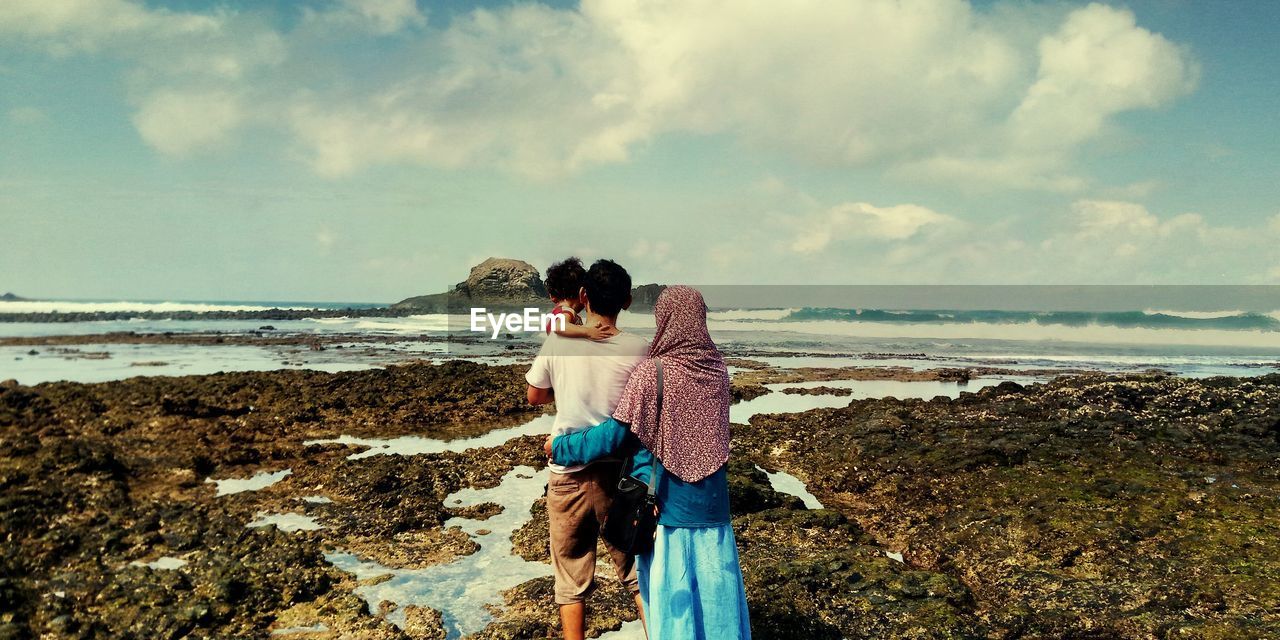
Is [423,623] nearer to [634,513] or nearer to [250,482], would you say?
[634,513]

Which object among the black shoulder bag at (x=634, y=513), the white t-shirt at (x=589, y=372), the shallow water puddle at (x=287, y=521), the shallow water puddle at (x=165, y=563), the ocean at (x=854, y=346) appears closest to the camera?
the black shoulder bag at (x=634, y=513)

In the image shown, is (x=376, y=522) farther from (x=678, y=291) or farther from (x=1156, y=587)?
(x=1156, y=587)

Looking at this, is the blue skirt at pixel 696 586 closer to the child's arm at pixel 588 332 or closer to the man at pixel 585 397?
the man at pixel 585 397

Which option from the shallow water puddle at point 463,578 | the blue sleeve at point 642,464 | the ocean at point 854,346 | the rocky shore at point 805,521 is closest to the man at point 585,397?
the blue sleeve at point 642,464

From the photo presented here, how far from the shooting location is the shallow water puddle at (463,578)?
16.2 feet

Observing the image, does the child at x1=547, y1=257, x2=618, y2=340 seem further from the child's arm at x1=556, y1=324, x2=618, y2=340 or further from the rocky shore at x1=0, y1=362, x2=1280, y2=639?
the rocky shore at x1=0, y1=362, x2=1280, y2=639

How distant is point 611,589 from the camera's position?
207 inches

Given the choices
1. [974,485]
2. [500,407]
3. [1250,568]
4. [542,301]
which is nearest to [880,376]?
[500,407]

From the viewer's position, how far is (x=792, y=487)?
859 centimetres

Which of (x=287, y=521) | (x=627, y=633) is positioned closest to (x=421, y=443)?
(x=287, y=521)

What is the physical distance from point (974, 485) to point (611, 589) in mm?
4524

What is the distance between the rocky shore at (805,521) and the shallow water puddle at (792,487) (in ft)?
0.55

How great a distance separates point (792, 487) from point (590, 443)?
19.3 ft

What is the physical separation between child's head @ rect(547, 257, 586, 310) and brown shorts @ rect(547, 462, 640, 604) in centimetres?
94
